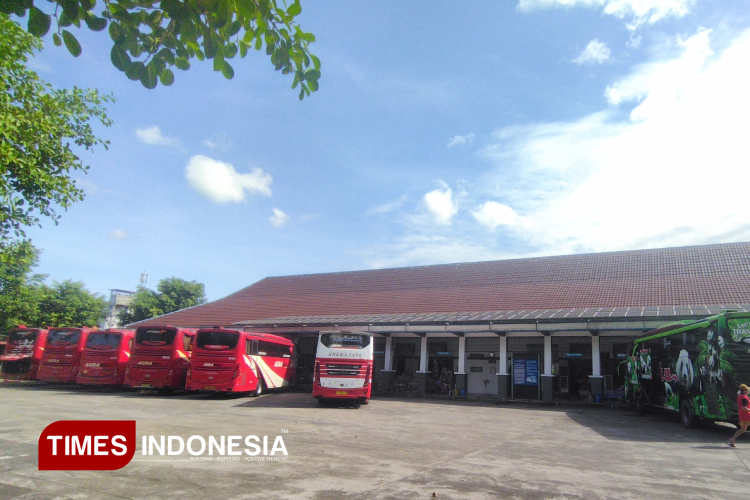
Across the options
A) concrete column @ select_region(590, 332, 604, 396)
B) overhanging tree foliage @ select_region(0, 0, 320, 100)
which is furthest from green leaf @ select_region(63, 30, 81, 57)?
concrete column @ select_region(590, 332, 604, 396)

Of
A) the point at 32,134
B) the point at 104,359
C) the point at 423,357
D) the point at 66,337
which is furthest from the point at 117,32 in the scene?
the point at 423,357

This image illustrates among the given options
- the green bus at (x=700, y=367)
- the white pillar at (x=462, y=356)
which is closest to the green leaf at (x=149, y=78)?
the green bus at (x=700, y=367)

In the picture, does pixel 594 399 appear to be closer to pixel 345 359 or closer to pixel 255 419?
pixel 345 359

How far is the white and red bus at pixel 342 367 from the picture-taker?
1636cm

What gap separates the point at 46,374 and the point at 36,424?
14.2m

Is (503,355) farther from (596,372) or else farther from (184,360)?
(184,360)

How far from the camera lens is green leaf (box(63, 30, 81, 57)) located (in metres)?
3.13

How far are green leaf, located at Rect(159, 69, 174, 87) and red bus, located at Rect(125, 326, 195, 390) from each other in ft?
56.3

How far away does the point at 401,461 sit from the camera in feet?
23.4

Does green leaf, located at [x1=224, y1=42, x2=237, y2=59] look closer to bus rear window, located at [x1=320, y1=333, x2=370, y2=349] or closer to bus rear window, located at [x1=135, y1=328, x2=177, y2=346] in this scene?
bus rear window, located at [x1=320, y1=333, x2=370, y2=349]

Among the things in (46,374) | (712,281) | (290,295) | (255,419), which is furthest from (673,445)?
(290,295)

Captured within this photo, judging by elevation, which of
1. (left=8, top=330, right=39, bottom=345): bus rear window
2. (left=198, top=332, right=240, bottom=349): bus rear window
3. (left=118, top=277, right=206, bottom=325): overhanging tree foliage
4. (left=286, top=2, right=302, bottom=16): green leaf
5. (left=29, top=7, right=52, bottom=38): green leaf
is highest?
(left=118, top=277, right=206, bottom=325): overhanging tree foliage

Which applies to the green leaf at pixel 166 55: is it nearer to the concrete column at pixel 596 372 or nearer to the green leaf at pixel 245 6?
the green leaf at pixel 245 6

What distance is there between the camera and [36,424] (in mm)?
9359
